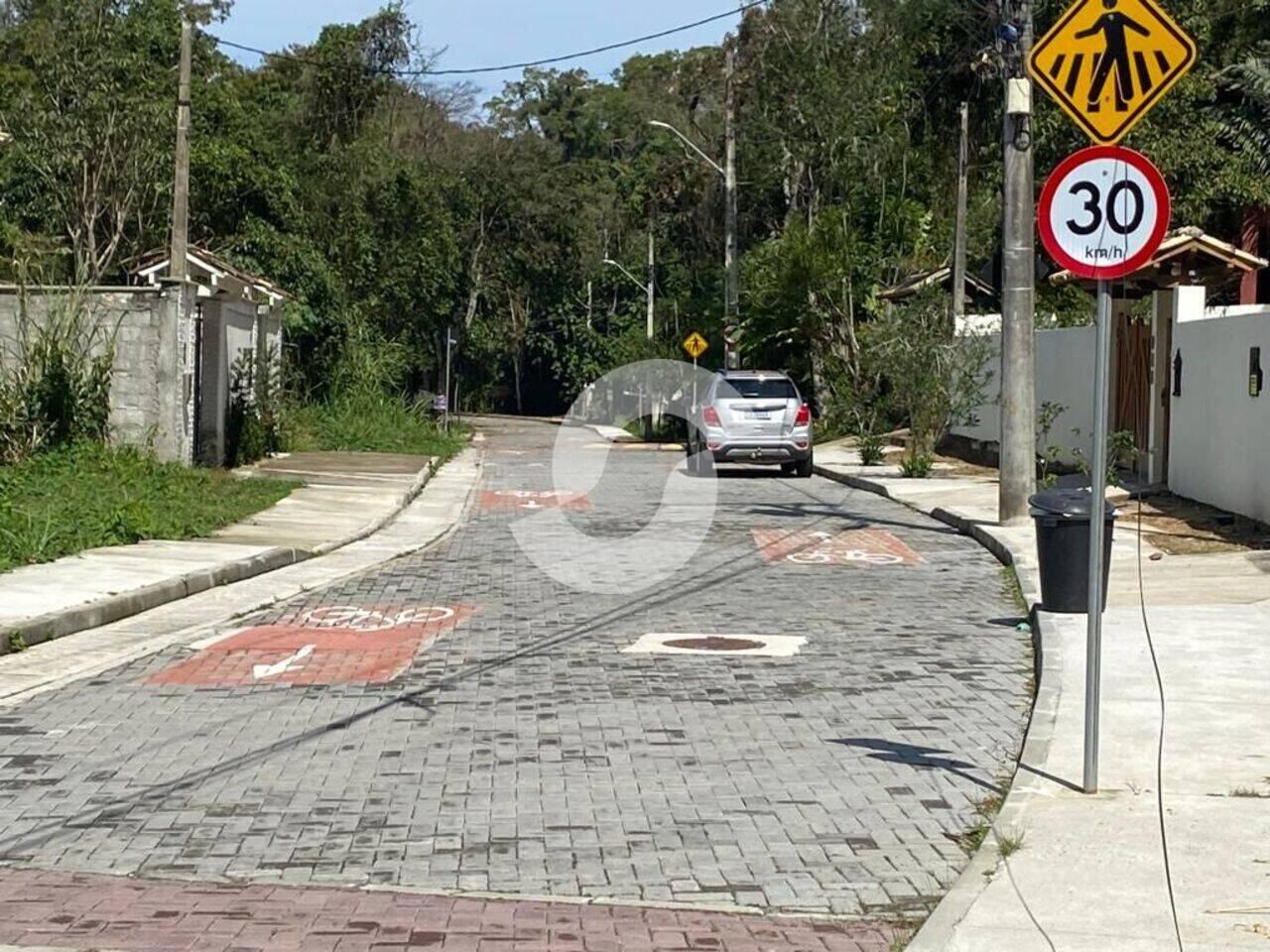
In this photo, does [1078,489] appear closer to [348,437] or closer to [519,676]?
[519,676]

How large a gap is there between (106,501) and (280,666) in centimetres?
856

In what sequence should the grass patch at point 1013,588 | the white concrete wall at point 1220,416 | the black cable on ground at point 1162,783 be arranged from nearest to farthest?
the black cable on ground at point 1162,783 < the grass patch at point 1013,588 < the white concrete wall at point 1220,416

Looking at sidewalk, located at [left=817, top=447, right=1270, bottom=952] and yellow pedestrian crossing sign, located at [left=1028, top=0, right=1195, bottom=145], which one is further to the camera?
yellow pedestrian crossing sign, located at [left=1028, top=0, right=1195, bottom=145]

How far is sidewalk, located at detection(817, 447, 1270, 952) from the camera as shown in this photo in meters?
5.88

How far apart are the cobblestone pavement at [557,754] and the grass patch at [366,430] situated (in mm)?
22175

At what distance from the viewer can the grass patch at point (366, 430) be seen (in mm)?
36594

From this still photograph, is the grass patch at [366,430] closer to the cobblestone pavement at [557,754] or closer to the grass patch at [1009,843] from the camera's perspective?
the cobblestone pavement at [557,754]

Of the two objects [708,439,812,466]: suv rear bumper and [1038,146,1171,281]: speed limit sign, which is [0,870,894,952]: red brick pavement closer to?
[1038,146,1171,281]: speed limit sign

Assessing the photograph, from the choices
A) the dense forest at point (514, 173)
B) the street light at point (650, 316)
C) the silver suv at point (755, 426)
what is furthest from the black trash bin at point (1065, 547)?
the street light at point (650, 316)

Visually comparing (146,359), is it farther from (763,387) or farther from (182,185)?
(763,387)

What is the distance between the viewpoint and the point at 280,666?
1136 centimetres

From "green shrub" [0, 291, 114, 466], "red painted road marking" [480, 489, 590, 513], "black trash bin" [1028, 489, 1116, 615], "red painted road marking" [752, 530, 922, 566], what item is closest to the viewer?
"black trash bin" [1028, 489, 1116, 615]

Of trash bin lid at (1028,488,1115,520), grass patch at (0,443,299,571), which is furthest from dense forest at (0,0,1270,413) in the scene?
trash bin lid at (1028,488,1115,520)

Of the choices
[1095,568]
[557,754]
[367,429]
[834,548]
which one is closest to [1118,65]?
[1095,568]
